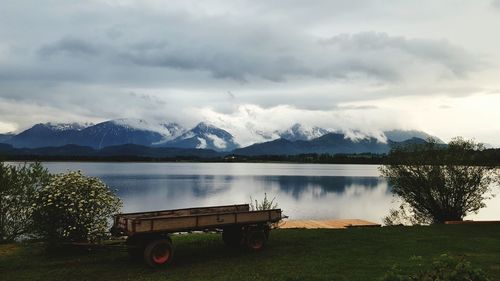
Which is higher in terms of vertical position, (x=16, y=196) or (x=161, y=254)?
(x=16, y=196)

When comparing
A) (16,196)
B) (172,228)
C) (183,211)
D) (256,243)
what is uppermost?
(16,196)

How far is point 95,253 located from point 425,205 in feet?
78.4

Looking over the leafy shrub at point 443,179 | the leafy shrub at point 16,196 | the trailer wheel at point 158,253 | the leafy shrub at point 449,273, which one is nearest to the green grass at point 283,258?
the trailer wheel at point 158,253

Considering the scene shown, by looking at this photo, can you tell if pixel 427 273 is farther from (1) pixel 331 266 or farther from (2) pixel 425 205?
(2) pixel 425 205

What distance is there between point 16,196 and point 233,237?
11.5m

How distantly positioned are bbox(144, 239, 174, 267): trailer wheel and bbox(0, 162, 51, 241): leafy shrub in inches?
353

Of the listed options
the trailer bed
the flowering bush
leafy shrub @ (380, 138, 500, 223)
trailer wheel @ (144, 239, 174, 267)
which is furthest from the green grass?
leafy shrub @ (380, 138, 500, 223)

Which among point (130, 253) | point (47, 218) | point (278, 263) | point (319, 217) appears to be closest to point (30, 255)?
point (47, 218)

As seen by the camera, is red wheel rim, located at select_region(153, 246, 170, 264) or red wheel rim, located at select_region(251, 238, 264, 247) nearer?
red wheel rim, located at select_region(153, 246, 170, 264)

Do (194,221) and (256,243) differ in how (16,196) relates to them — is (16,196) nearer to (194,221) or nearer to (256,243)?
(194,221)

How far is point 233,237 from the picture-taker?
64.9 feet

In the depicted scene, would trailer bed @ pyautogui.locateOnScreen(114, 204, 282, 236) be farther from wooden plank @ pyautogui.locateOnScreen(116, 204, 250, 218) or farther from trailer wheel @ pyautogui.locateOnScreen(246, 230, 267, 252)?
trailer wheel @ pyautogui.locateOnScreen(246, 230, 267, 252)

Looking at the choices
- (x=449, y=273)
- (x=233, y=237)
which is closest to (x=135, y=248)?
(x=233, y=237)

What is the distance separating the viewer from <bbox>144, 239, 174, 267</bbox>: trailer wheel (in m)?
16.2
